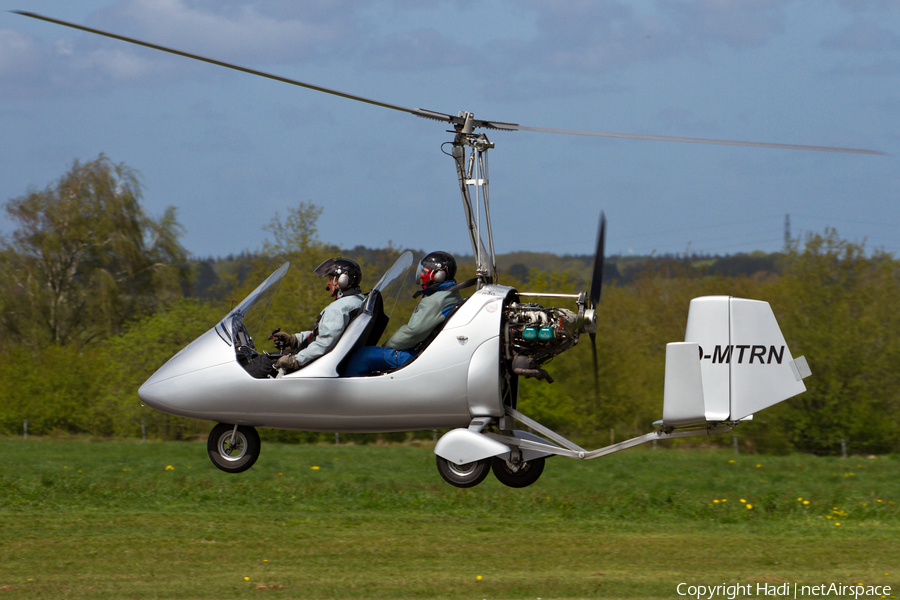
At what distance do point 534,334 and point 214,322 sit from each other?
26.5 m

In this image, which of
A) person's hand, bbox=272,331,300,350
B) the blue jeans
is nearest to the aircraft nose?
person's hand, bbox=272,331,300,350

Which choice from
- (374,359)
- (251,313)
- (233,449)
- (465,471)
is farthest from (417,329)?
(233,449)

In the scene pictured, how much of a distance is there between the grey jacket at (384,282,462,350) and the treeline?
75.7ft

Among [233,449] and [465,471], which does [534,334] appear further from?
[233,449]

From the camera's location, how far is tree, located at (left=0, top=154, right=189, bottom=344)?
4462 cm

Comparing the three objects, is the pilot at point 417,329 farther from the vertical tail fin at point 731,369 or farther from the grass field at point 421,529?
the grass field at point 421,529

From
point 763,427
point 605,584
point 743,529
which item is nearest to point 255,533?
point 605,584

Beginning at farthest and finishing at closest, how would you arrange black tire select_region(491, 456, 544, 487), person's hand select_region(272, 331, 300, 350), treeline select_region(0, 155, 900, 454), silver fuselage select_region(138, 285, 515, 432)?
treeline select_region(0, 155, 900, 454), black tire select_region(491, 456, 544, 487), person's hand select_region(272, 331, 300, 350), silver fuselage select_region(138, 285, 515, 432)

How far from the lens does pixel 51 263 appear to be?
4547 centimetres

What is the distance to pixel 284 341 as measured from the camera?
929 centimetres

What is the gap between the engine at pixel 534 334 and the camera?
8.48 metres

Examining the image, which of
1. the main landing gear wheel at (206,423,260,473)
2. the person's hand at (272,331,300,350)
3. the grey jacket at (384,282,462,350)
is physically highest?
the grey jacket at (384,282,462,350)

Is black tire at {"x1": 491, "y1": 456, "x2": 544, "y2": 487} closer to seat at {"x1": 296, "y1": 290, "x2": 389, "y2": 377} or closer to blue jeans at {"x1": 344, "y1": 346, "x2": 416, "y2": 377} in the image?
blue jeans at {"x1": 344, "y1": 346, "x2": 416, "y2": 377}

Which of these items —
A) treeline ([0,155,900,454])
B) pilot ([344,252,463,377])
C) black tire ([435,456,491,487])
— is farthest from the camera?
treeline ([0,155,900,454])
